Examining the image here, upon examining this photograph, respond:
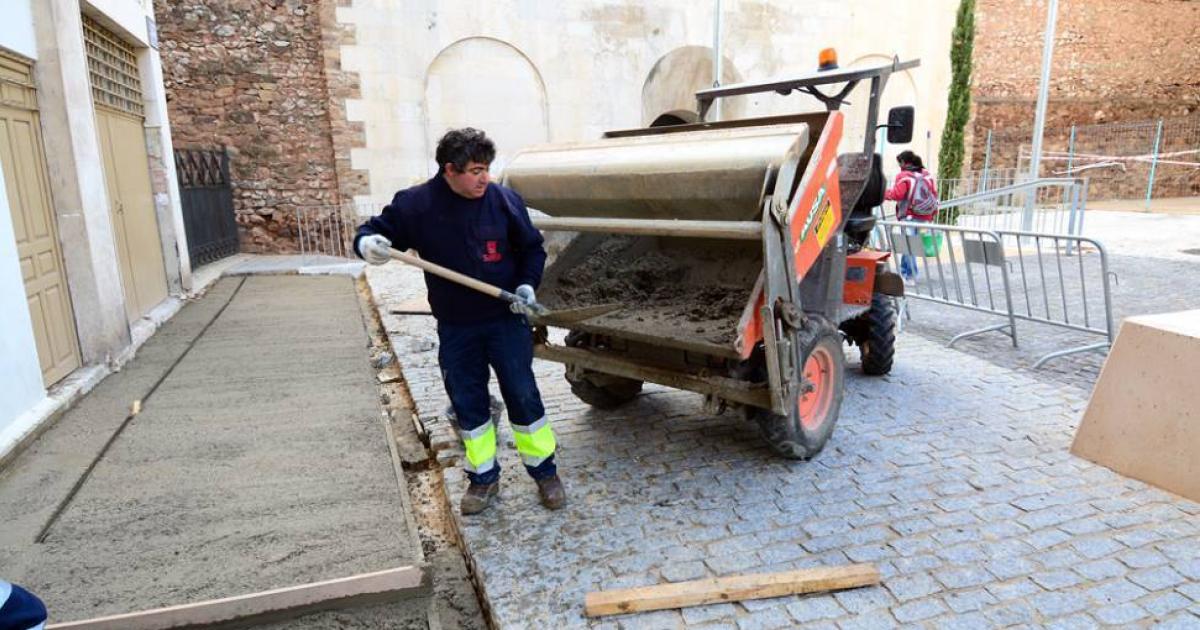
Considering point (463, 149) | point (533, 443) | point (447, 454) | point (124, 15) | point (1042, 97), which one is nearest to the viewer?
point (463, 149)

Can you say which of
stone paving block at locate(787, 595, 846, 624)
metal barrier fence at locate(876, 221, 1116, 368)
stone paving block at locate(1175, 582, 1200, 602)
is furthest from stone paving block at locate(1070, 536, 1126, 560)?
metal barrier fence at locate(876, 221, 1116, 368)

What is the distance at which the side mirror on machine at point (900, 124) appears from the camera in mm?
4113

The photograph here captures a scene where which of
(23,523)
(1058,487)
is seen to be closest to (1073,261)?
(1058,487)

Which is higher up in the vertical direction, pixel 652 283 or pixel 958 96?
pixel 958 96

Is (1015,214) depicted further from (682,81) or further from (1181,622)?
(1181,622)

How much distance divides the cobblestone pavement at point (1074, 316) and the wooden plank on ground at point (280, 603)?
4.75m

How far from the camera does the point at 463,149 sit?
2.92m

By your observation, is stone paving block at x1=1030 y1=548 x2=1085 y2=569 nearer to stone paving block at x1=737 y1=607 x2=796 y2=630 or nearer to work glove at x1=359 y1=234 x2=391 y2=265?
stone paving block at x1=737 y1=607 x2=796 y2=630

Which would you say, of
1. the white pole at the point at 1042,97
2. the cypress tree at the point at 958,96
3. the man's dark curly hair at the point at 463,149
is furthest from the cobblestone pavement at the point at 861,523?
the cypress tree at the point at 958,96

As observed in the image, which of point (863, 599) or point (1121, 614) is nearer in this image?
point (1121, 614)

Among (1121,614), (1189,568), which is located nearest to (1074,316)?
(1189,568)

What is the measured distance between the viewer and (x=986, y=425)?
420 cm

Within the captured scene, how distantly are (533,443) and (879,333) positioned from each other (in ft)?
9.69

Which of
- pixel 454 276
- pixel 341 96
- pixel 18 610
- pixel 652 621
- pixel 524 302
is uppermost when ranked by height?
pixel 341 96
